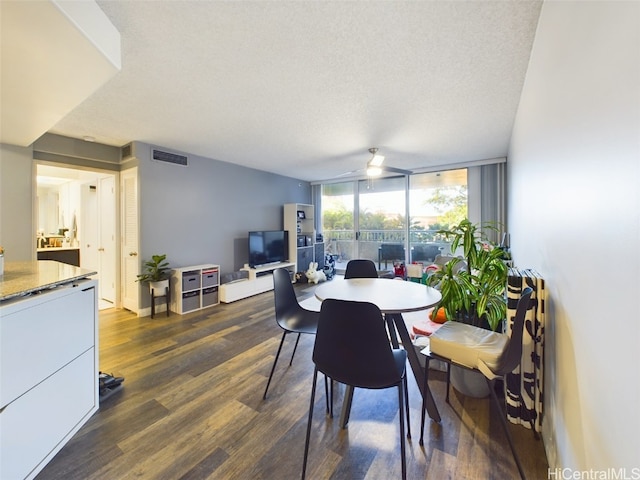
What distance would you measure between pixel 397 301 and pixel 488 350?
0.54 meters

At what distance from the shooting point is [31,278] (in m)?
1.57

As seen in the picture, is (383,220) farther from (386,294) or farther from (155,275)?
(155,275)

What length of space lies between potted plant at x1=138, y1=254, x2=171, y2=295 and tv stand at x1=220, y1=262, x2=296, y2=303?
34.9 inches

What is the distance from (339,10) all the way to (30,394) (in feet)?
8.63

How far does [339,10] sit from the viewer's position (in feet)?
4.85

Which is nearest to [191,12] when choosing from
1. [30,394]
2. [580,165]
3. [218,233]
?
[580,165]

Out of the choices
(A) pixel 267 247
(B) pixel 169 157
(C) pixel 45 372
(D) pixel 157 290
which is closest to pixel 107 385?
(C) pixel 45 372

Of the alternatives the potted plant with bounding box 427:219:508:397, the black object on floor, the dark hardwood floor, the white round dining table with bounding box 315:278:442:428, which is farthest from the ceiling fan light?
the black object on floor

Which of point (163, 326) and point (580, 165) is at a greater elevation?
point (580, 165)

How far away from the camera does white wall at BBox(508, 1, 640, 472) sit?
0.66 m

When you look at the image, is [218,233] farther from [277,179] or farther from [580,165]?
[580,165]

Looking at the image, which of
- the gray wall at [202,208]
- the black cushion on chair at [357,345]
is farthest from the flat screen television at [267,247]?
the black cushion on chair at [357,345]

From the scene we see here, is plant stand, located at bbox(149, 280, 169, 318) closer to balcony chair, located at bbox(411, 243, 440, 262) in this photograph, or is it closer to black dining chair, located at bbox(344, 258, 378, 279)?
black dining chair, located at bbox(344, 258, 378, 279)

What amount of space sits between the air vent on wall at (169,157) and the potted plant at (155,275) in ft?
4.92
